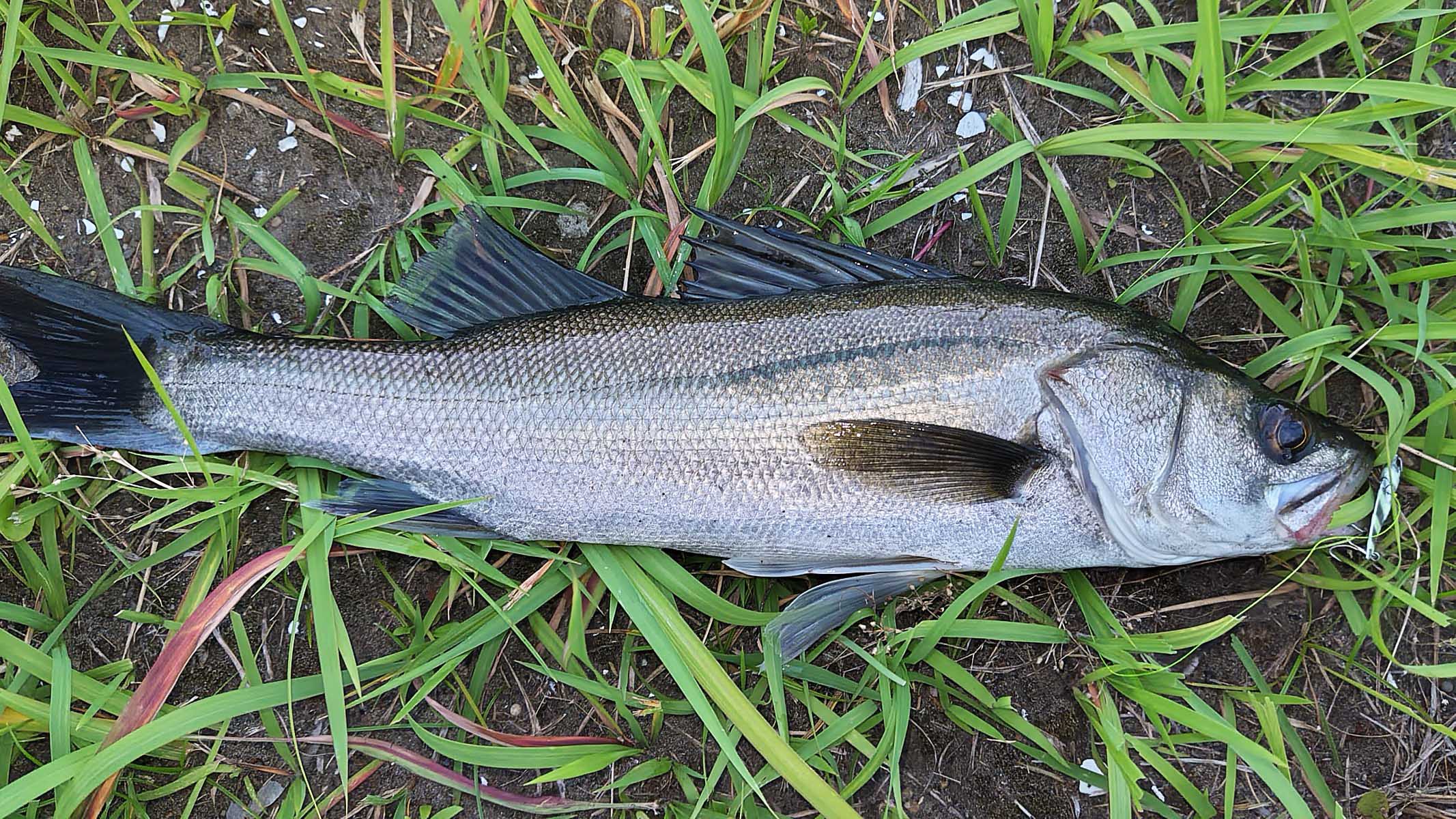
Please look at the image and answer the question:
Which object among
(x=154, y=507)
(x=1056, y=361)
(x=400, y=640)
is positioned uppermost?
(x=1056, y=361)

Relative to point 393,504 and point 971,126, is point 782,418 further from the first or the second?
point 971,126

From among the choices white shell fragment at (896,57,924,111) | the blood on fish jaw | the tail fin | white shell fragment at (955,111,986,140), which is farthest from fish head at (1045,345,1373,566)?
the blood on fish jaw

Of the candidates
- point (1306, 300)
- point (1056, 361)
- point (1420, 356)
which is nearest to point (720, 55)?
point (1056, 361)

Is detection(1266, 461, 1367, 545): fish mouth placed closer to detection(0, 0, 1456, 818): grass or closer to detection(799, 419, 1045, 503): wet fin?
detection(0, 0, 1456, 818): grass

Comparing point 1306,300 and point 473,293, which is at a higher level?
point 1306,300

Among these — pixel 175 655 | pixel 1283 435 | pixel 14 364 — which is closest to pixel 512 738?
pixel 175 655

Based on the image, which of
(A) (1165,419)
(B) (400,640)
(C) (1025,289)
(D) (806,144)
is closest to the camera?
(A) (1165,419)

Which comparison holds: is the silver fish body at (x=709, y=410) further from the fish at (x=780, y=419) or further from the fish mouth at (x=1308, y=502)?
the fish mouth at (x=1308, y=502)

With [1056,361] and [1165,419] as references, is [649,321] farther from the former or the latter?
[1165,419]

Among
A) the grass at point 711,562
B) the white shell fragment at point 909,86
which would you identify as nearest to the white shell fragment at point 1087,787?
the grass at point 711,562
